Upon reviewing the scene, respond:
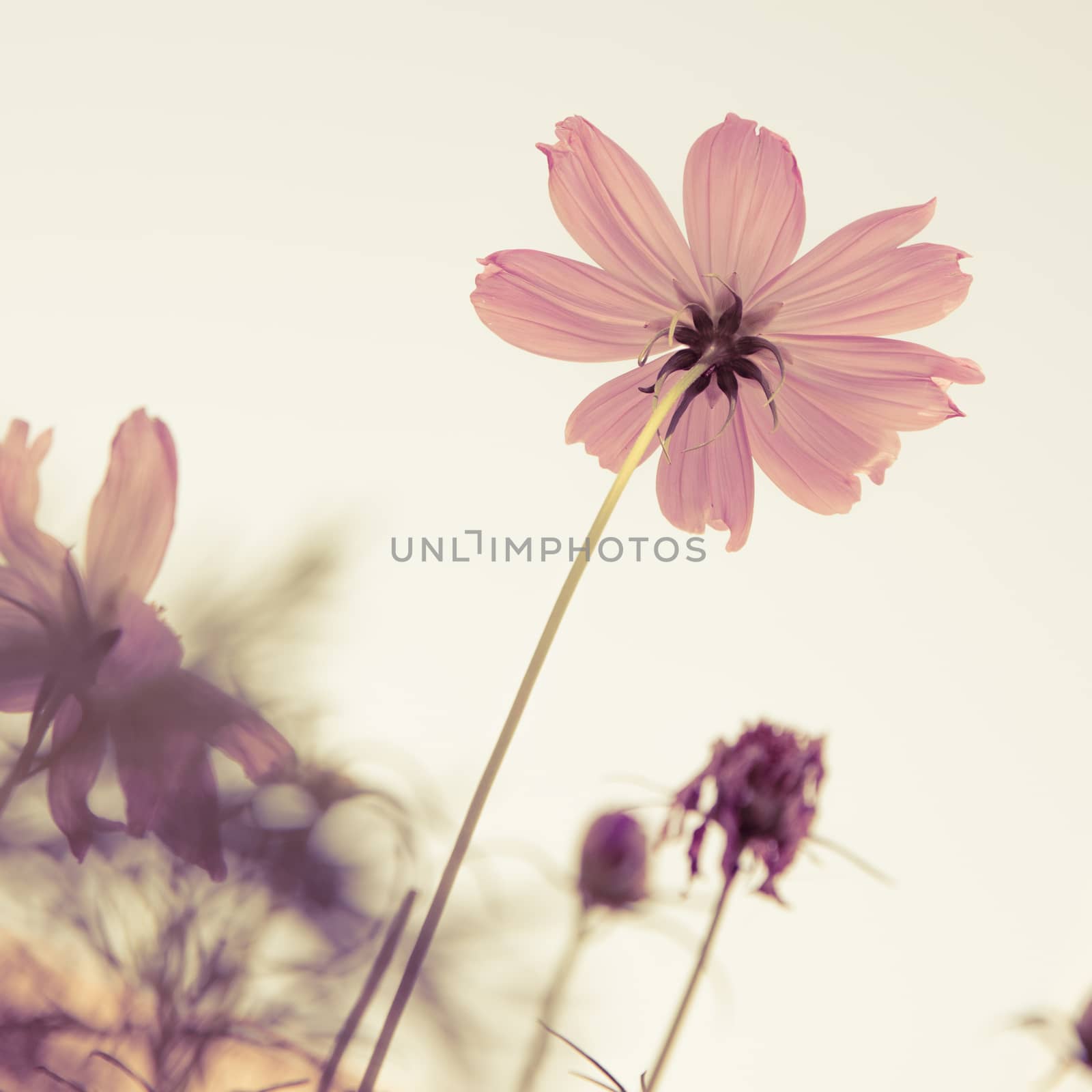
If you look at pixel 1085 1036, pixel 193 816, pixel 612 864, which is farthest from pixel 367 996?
pixel 1085 1036

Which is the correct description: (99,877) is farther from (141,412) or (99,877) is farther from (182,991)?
(141,412)

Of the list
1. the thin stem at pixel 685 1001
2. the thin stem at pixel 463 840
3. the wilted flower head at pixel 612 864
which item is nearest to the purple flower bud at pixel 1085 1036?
the wilted flower head at pixel 612 864

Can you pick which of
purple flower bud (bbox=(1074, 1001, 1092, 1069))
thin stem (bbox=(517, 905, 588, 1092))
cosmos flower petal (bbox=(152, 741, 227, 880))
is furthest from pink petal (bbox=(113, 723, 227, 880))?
purple flower bud (bbox=(1074, 1001, 1092, 1069))

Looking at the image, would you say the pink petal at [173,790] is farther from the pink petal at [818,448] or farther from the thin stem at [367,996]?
the pink petal at [818,448]

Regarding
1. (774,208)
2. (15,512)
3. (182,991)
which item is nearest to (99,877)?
(182,991)

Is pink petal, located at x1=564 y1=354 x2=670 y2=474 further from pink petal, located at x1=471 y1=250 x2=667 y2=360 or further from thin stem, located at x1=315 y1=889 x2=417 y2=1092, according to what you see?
thin stem, located at x1=315 y1=889 x2=417 y2=1092

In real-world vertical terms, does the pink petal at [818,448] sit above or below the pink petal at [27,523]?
above
